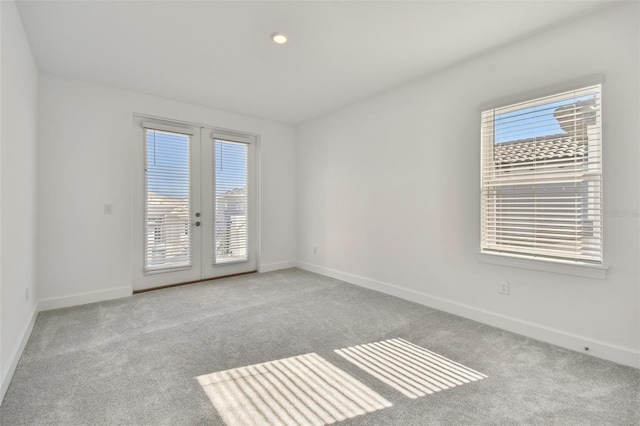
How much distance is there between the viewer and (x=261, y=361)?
7.33ft

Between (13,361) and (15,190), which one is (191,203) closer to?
(15,190)

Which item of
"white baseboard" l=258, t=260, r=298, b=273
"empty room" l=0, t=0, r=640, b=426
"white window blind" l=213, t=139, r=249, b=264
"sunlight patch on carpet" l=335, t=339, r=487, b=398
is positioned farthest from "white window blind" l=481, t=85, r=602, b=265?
"white window blind" l=213, t=139, r=249, b=264

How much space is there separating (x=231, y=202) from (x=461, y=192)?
3.39 meters

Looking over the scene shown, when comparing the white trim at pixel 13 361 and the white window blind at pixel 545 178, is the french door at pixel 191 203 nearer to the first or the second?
the white trim at pixel 13 361

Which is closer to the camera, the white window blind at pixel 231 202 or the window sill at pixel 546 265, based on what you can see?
the window sill at pixel 546 265

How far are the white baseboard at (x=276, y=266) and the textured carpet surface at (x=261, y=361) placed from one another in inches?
56.1

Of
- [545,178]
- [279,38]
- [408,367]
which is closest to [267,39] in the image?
[279,38]

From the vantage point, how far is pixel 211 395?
1.82 meters

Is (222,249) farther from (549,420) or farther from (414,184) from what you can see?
(549,420)

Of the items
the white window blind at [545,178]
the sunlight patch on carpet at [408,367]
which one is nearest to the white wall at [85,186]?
the sunlight patch on carpet at [408,367]

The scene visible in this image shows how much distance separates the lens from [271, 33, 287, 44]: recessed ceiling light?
8.60 feet

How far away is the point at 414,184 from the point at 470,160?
27.2 inches

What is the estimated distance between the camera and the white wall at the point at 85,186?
334 centimetres

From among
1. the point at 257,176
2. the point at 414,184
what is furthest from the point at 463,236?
the point at 257,176
